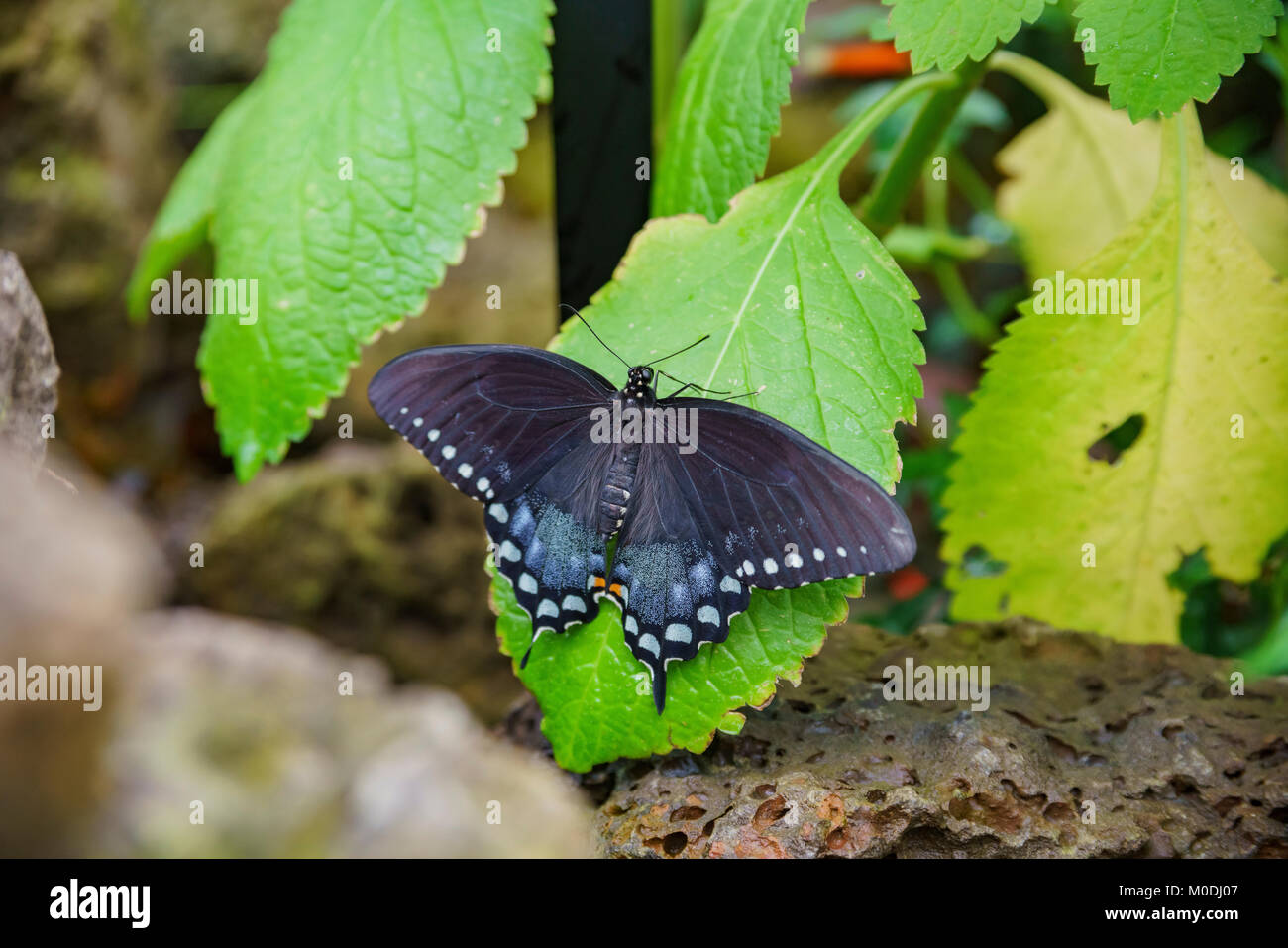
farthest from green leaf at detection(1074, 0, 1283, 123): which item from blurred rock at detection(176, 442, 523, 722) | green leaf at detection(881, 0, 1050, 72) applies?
blurred rock at detection(176, 442, 523, 722)

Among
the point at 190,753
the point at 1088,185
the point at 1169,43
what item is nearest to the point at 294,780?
the point at 190,753

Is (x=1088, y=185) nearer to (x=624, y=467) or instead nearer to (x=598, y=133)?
(x=598, y=133)

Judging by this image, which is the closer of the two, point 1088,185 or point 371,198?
point 371,198

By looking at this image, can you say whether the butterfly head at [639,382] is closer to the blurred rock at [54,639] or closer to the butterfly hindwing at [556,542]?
the butterfly hindwing at [556,542]

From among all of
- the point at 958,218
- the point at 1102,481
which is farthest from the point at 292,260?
the point at 958,218

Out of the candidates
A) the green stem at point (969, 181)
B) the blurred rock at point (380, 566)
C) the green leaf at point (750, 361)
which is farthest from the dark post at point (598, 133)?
the green stem at point (969, 181)

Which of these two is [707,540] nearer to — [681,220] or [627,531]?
[627,531]

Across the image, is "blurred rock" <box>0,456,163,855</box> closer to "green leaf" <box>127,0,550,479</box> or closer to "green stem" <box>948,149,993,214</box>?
"green leaf" <box>127,0,550,479</box>
